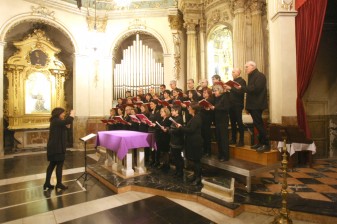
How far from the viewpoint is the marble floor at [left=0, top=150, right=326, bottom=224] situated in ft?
11.5

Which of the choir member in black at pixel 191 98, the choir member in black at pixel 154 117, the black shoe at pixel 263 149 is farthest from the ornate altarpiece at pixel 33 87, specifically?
the black shoe at pixel 263 149

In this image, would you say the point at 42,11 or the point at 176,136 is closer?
the point at 176,136

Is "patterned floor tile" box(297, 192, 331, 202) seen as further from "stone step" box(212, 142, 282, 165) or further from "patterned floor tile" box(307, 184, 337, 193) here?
"stone step" box(212, 142, 282, 165)

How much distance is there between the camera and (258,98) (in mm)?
4281

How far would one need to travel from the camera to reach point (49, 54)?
1013 cm

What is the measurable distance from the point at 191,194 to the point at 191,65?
6269 millimetres

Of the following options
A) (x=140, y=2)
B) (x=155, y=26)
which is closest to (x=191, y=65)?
(x=155, y=26)

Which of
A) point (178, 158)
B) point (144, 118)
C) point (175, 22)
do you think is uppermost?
point (175, 22)

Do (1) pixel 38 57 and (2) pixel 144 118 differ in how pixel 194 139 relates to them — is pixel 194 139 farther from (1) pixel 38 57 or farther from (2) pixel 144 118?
(1) pixel 38 57

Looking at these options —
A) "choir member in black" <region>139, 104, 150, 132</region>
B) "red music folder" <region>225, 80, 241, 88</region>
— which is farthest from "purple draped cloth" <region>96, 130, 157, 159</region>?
"red music folder" <region>225, 80, 241, 88</region>

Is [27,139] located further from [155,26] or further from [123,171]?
[155,26]

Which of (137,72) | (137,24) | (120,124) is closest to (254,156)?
(120,124)

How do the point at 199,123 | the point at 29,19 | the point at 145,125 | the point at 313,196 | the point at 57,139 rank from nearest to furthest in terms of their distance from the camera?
1. the point at 313,196
2. the point at 199,123
3. the point at 57,139
4. the point at 145,125
5. the point at 29,19

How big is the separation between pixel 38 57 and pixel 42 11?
6.48 ft
